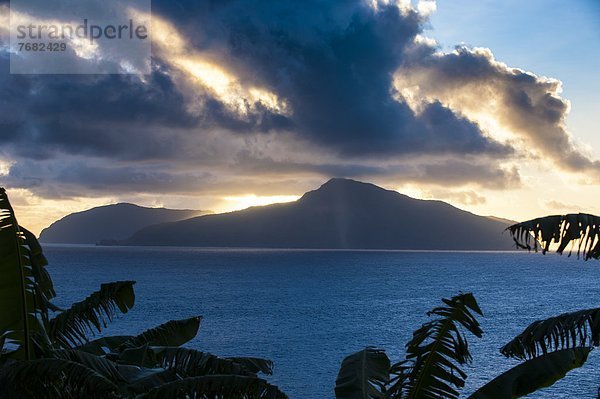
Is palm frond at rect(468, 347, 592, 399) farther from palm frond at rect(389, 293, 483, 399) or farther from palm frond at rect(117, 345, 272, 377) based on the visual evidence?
palm frond at rect(117, 345, 272, 377)

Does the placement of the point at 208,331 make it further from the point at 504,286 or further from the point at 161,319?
the point at 504,286

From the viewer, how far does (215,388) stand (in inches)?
325

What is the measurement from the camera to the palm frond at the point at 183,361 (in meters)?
10.8

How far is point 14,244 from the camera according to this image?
853 centimetres

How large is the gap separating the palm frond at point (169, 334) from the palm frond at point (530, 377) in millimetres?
7862

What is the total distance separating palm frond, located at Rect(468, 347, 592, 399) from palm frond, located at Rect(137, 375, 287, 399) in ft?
10.5

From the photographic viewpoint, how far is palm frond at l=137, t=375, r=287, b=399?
818 cm

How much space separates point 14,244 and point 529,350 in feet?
27.1

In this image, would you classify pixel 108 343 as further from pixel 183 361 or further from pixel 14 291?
pixel 14 291

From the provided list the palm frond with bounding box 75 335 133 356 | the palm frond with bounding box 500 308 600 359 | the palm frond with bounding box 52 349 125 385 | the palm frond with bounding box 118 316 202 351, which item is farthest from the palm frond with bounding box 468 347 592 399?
the palm frond with bounding box 75 335 133 356

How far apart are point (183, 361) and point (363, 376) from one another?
3.40 metres

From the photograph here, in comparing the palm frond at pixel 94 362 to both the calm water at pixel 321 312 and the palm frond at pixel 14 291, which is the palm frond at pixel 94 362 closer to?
the palm frond at pixel 14 291

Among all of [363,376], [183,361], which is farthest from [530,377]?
[183,361]

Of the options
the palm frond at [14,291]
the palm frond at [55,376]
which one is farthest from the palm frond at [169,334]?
the palm frond at [55,376]
